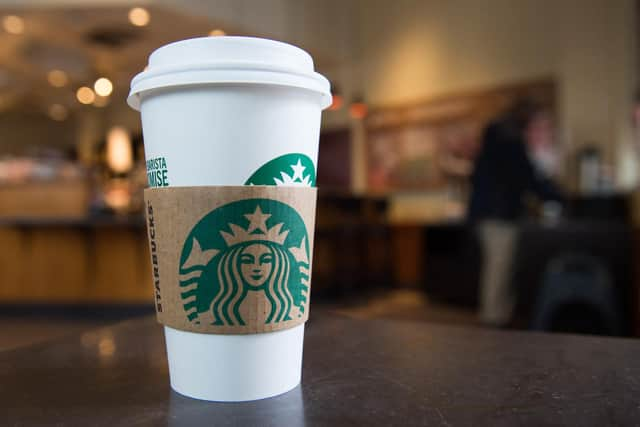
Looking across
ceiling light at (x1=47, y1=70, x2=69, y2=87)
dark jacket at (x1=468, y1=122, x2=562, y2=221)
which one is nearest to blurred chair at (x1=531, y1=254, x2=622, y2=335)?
dark jacket at (x1=468, y1=122, x2=562, y2=221)

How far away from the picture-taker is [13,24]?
471 centimetres

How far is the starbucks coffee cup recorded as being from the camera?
48 centimetres

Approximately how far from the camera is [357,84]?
657 cm

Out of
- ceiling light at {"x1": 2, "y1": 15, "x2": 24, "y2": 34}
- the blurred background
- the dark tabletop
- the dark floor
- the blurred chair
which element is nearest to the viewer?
the dark tabletop

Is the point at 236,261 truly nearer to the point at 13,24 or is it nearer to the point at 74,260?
the point at 74,260

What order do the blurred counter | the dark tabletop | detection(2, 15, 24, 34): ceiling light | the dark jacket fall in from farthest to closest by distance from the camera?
1. detection(2, 15, 24, 34): ceiling light
2. the blurred counter
3. the dark jacket
4. the dark tabletop

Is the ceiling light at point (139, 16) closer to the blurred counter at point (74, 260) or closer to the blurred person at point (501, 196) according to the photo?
the blurred counter at point (74, 260)

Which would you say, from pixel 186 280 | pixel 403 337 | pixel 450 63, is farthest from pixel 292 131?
pixel 450 63

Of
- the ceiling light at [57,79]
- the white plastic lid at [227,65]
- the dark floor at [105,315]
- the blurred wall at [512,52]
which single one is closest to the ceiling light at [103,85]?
the ceiling light at [57,79]

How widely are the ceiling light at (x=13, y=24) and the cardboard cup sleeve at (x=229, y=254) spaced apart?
5.02m

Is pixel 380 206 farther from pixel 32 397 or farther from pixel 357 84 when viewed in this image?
Answer: pixel 32 397

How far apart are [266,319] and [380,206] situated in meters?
5.29

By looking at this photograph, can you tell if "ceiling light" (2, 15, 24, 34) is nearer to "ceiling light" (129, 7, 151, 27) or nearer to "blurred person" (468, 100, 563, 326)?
"ceiling light" (129, 7, 151, 27)

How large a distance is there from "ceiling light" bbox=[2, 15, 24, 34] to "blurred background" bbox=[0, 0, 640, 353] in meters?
0.03
